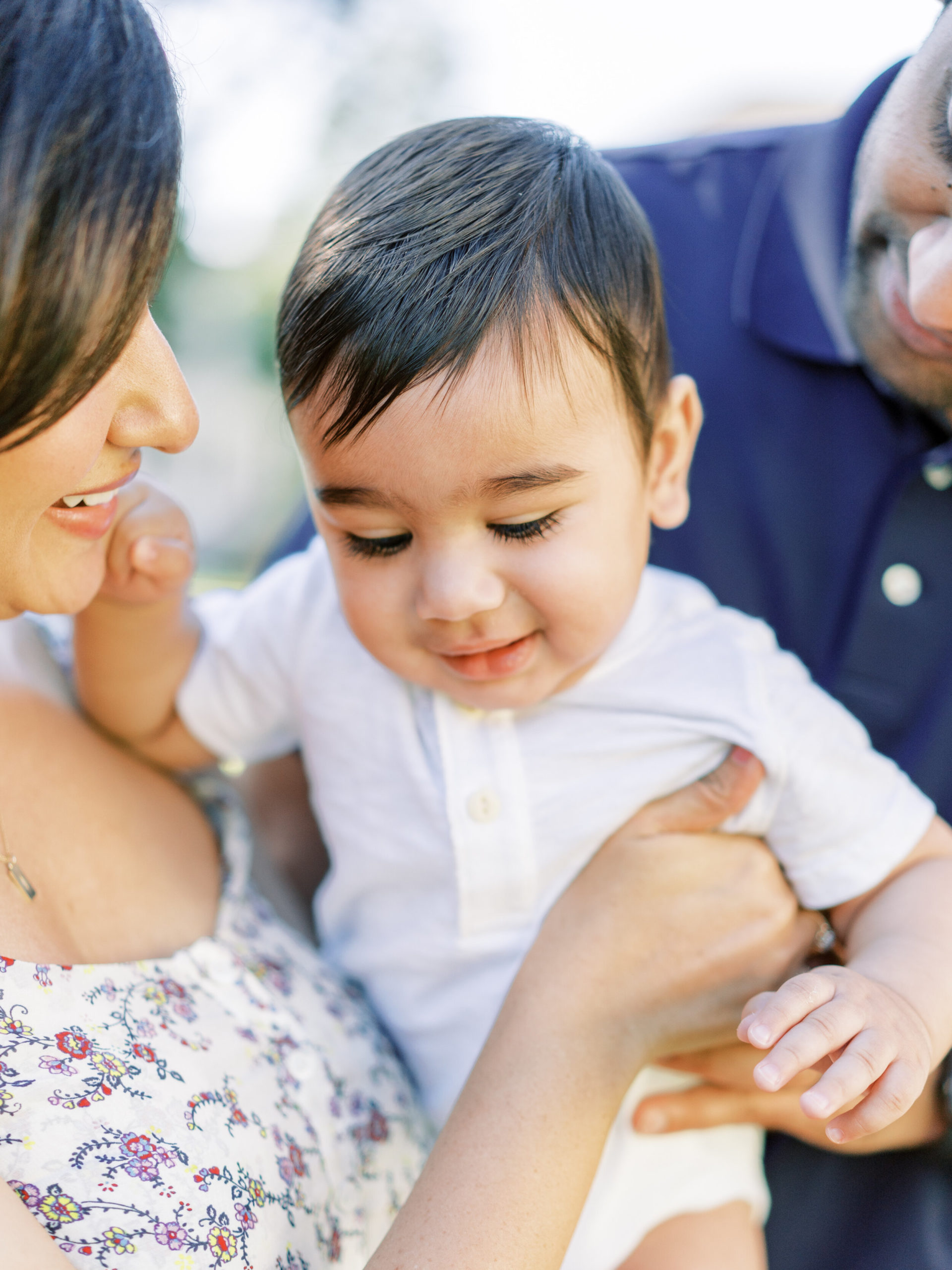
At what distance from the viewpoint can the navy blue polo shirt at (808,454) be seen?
162cm

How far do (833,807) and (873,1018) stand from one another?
31 centimetres

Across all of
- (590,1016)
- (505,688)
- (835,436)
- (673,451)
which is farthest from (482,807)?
(835,436)

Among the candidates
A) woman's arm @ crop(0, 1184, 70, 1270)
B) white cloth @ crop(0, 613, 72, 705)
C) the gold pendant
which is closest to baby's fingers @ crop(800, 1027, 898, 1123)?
woman's arm @ crop(0, 1184, 70, 1270)

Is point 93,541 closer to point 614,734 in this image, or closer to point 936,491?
point 614,734

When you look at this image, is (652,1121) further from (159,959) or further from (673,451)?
(673,451)

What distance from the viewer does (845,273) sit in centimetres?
169

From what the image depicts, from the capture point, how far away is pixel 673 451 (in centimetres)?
142

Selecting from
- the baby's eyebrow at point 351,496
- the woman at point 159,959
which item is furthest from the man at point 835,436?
the baby's eyebrow at point 351,496

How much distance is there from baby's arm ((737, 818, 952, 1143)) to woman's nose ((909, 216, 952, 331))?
28.9 inches

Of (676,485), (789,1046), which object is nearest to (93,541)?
(676,485)

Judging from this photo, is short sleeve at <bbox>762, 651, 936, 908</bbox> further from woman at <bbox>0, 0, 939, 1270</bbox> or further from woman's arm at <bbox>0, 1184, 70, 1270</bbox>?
woman's arm at <bbox>0, 1184, 70, 1270</bbox>

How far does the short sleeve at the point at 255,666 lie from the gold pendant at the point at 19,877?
439mm

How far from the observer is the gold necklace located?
115 centimetres

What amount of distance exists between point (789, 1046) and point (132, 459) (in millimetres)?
963
